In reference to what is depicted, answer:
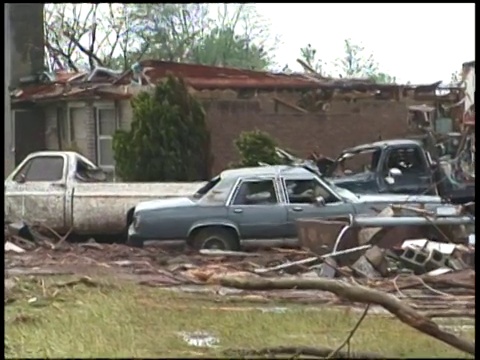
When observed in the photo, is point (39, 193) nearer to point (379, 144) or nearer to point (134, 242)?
point (134, 242)

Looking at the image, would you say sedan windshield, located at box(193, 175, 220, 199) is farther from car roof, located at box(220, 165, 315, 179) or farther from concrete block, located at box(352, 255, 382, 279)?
concrete block, located at box(352, 255, 382, 279)

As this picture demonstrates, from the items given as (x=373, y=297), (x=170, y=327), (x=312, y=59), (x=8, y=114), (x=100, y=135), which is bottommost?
(x=170, y=327)

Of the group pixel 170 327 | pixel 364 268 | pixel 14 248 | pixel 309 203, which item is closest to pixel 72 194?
pixel 14 248

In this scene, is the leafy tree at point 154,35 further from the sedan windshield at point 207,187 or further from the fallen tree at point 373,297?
the fallen tree at point 373,297

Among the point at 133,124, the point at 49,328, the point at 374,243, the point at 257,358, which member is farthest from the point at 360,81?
the point at 49,328

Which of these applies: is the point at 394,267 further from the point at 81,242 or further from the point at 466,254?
the point at 81,242
